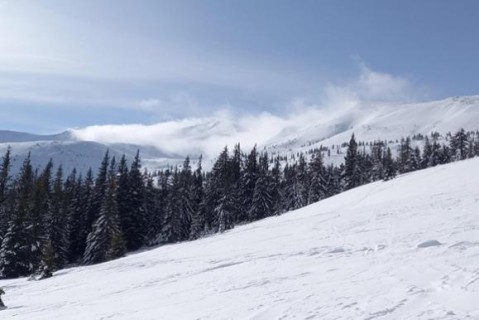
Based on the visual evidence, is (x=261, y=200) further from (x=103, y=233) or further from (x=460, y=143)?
(x=460, y=143)

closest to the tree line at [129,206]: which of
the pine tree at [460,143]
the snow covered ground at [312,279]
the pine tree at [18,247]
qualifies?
the pine tree at [18,247]

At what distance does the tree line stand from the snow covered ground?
21896 mm

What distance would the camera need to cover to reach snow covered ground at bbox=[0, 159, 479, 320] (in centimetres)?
Result: 1045

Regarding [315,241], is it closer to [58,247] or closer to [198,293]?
[198,293]

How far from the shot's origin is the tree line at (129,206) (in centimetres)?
4791

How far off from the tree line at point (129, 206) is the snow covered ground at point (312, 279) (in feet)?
71.8

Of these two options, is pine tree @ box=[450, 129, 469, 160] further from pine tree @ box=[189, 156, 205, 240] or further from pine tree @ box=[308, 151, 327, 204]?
pine tree @ box=[189, 156, 205, 240]

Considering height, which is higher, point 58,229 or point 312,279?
point 312,279

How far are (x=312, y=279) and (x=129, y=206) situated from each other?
52.3 meters

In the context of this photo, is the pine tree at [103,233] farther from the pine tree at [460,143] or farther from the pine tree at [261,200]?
the pine tree at [460,143]

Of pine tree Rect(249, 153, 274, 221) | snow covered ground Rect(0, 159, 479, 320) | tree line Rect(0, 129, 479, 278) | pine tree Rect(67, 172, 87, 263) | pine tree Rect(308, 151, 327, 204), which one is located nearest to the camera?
snow covered ground Rect(0, 159, 479, 320)

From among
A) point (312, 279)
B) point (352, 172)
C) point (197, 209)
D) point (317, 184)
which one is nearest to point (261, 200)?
point (197, 209)

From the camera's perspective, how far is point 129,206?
6294cm

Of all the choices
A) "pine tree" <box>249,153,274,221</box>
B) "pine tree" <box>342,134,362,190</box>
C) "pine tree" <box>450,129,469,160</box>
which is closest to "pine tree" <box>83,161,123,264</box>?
"pine tree" <box>249,153,274,221</box>
